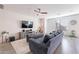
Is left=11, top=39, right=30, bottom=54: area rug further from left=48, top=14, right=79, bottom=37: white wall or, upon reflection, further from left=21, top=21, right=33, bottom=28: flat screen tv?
left=48, top=14, right=79, bottom=37: white wall

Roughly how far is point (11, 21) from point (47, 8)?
2.52 ft

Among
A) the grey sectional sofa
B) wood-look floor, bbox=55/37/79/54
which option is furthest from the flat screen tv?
wood-look floor, bbox=55/37/79/54

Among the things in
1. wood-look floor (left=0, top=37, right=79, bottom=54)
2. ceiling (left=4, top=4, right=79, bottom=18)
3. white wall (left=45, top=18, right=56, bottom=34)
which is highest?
ceiling (left=4, top=4, right=79, bottom=18)

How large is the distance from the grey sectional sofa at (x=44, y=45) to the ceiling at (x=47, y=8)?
45 centimetres

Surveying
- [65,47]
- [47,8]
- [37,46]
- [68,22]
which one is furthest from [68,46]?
[47,8]

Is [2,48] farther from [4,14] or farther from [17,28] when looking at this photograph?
[4,14]

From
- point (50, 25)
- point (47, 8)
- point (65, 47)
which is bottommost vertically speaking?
point (65, 47)

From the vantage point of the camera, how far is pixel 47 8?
1818mm

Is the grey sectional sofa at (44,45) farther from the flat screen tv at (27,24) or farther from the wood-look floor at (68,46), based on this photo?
the flat screen tv at (27,24)

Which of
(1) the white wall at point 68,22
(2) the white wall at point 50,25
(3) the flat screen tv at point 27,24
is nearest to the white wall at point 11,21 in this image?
(3) the flat screen tv at point 27,24

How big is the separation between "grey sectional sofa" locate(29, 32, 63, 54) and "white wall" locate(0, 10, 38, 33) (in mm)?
285

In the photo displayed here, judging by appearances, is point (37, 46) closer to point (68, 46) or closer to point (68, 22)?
point (68, 46)

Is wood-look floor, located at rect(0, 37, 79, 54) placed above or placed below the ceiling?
below

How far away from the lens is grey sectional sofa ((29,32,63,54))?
69.4 inches
